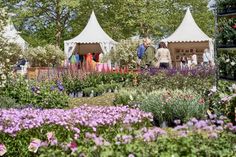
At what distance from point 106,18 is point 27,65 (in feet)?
54.2

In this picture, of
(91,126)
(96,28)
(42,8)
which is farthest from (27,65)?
(91,126)

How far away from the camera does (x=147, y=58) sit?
1991cm

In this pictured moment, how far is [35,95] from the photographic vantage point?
1405cm

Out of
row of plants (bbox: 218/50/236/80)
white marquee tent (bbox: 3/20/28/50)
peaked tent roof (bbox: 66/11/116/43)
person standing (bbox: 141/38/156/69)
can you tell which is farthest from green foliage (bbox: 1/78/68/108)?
peaked tent roof (bbox: 66/11/116/43)

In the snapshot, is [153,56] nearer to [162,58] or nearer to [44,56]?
[162,58]

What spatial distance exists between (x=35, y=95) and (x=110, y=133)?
6.99 metres

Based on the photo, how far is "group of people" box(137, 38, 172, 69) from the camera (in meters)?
19.8

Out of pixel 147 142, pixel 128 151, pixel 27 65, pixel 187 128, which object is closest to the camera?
pixel 128 151

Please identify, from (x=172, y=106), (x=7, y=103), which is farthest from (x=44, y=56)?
(x=172, y=106)

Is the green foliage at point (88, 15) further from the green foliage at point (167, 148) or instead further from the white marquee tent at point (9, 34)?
the green foliage at point (167, 148)

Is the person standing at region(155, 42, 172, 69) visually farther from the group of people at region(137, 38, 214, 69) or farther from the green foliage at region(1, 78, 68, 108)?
the green foliage at region(1, 78, 68, 108)

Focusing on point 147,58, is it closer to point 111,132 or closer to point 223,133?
point 111,132

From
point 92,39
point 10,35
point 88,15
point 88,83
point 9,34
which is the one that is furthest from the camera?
point 88,15

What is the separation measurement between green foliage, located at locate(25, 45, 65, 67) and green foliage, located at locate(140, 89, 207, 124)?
1879 centimetres
